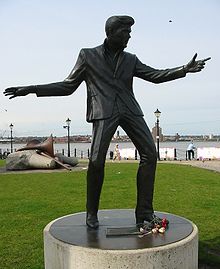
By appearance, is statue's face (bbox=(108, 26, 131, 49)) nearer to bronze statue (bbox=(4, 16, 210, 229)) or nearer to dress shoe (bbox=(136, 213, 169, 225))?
bronze statue (bbox=(4, 16, 210, 229))

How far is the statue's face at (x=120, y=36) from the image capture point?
4.34 meters

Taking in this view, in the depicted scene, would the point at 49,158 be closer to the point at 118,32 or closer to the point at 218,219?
the point at 218,219

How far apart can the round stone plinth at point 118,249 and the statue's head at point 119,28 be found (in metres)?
2.24

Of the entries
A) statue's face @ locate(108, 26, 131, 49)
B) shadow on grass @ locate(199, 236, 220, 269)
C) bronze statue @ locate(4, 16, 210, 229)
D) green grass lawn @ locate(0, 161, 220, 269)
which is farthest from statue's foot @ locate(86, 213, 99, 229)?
statue's face @ locate(108, 26, 131, 49)

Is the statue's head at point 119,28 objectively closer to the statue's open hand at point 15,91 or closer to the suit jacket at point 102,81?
the suit jacket at point 102,81

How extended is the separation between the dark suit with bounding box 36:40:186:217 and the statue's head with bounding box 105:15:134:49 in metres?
0.22

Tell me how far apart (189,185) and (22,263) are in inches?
307

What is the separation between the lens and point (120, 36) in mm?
4367

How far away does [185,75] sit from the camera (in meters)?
4.46

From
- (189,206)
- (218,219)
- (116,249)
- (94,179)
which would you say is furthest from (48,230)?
(189,206)

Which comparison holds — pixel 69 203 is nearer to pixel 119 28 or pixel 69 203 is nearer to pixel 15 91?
pixel 15 91

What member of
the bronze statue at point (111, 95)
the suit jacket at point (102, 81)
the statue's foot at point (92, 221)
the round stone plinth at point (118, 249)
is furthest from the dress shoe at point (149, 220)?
the suit jacket at point (102, 81)

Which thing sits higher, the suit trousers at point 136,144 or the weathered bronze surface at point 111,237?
the suit trousers at point 136,144

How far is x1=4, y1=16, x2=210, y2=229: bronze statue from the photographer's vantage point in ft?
14.4
